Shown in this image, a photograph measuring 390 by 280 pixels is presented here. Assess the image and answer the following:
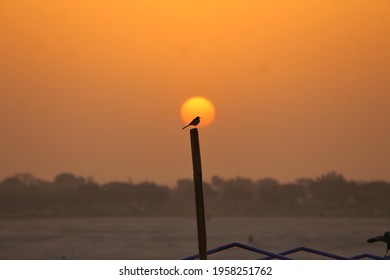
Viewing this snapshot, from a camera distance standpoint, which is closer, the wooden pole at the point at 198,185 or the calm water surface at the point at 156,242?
the wooden pole at the point at 198,185

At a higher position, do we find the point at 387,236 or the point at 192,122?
the point at 192,122

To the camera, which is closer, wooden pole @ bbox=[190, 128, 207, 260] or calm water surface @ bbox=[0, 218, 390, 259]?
wooden pole @ bbox=[190, 128, 207, 260]

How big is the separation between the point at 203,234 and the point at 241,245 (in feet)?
3.03

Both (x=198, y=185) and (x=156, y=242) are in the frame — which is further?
(x=156, y=242)
